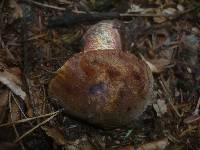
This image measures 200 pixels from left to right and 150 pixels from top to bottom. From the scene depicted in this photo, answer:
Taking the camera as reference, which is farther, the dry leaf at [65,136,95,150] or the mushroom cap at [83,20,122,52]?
the mushroom cap at [83,20,122,52]

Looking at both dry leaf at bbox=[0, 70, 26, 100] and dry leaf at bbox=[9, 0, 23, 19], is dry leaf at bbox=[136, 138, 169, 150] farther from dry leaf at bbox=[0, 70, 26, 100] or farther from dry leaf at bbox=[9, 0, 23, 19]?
dry leaf at bbox=[9, 0, 23, 19]

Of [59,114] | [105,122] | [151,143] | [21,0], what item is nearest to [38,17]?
[21,0]

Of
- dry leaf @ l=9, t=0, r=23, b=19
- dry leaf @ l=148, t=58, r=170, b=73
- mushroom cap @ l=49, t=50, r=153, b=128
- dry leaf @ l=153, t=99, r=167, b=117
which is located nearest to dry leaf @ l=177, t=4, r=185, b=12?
dry leaf @ l=148, t=58, r=170, b=73

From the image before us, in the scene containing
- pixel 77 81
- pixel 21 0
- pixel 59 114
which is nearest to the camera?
pixel 77 81

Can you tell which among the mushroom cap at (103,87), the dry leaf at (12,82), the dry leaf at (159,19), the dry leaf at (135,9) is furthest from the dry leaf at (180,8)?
the dry leaf at (12,82)

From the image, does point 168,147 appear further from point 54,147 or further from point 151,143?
point 54,147

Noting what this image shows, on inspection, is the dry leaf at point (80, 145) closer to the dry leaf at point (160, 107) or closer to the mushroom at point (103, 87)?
the mushroom at point (103, 87)
